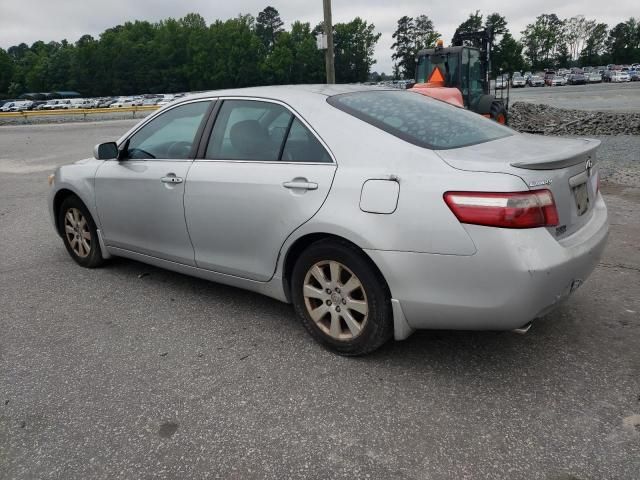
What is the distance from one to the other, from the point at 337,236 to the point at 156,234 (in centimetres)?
175

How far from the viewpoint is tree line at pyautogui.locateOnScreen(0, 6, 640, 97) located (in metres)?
106

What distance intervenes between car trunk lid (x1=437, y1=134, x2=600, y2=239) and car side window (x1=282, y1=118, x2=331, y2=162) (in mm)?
723

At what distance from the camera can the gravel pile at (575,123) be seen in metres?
14.2

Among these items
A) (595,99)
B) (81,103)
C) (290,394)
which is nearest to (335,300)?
(290,394)

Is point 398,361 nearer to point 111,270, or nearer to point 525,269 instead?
point 525,269

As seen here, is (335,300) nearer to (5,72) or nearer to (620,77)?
(620,77)

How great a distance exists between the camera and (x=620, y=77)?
62.2 m

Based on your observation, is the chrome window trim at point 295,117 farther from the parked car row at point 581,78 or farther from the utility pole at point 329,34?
the parked car row at point 581,78

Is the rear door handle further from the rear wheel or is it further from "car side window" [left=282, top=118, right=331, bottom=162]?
the rear wheel

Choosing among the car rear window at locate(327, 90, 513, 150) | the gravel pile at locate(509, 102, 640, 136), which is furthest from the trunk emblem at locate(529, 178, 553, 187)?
the gravel pile at locate(509, 102, 640, 136)

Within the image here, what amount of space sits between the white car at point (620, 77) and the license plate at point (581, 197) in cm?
6870

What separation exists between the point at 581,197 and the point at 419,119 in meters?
1.03

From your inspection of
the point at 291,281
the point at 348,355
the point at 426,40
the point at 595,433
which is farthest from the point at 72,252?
the point at 426,40

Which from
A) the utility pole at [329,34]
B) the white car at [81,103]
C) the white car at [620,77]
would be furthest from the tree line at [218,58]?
the utility pole at [329,34]
